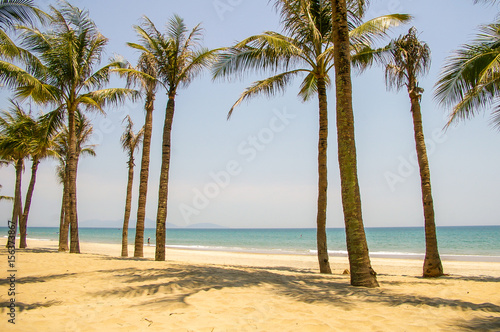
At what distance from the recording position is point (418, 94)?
999cm

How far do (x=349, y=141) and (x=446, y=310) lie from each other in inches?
134

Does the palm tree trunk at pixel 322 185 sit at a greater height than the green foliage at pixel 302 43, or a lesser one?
lesser

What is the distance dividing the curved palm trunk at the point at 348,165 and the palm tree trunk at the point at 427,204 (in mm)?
4257

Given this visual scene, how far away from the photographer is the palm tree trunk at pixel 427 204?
370 inches

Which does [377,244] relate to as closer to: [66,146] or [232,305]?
[66,146]

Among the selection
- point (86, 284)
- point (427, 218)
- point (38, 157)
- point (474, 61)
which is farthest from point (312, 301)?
point (38, 157)

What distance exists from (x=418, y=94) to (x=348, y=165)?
209 inches

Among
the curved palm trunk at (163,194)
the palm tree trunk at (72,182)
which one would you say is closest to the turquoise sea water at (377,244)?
the palm tree trunk at (72,182)

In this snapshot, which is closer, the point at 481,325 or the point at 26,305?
the point at 481,325

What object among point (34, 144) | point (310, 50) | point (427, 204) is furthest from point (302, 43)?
Answer: point (34, 144)

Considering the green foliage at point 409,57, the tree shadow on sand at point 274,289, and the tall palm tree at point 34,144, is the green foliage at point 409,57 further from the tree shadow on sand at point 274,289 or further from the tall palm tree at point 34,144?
the tall palm tree at point 34,144

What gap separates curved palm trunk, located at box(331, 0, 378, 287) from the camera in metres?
6.25

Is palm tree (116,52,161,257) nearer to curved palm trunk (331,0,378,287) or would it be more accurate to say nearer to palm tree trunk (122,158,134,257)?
palm tree trunk (122,158,134,257)

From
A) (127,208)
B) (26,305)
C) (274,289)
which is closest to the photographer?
(26,305)
